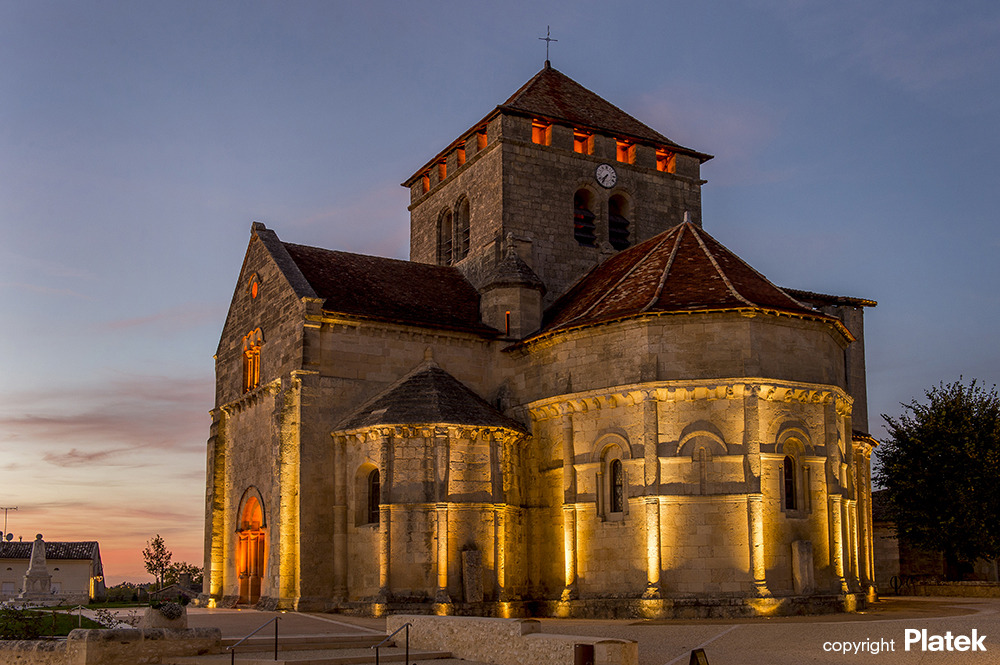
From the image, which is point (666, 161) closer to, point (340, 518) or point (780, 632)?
point (340, 518)

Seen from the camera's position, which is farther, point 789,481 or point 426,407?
point 426,407

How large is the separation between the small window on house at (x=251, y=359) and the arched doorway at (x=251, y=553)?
3.69m

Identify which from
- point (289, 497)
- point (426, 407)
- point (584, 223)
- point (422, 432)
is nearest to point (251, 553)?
point (289, 497)

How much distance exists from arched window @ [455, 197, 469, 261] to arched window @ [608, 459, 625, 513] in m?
12.8

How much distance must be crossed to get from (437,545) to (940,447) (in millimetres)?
19070

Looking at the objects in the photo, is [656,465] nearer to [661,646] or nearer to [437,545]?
[437,545]

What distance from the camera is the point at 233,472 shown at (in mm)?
34125

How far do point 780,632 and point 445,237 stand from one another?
23343 mm

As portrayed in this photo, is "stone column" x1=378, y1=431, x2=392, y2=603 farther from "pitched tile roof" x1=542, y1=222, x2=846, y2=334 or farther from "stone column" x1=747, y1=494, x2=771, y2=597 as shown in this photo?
"stone column" x1=747, y1=494, x2=771, y2=597

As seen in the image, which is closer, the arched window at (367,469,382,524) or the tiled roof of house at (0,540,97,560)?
the arched window at (367,469,382,524)

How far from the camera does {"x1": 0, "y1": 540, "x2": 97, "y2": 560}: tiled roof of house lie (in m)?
63.9

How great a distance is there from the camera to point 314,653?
19422 mm

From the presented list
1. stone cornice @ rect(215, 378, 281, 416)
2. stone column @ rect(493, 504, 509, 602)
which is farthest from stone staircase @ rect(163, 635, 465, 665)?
stone cornice @ rect(215, 378, 281, 416)

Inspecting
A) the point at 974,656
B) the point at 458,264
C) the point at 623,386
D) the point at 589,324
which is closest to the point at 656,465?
the point at 623,386
